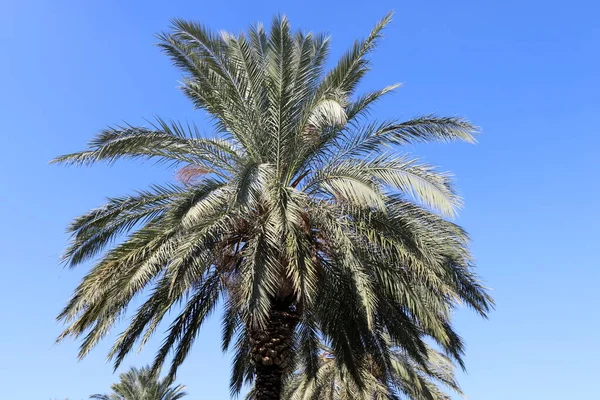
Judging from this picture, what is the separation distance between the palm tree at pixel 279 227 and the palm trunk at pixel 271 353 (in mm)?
26

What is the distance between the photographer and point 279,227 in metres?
10.7

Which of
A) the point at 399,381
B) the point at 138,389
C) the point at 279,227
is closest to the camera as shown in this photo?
the point at 279,227

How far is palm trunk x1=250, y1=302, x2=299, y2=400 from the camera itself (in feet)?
38.5

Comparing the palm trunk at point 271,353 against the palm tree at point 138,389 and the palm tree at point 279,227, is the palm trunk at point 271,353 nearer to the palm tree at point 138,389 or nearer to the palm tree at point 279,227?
the palm tree at point 279,227

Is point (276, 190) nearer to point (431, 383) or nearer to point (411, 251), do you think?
point (411, 251)

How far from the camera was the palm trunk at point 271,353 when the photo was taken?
11727 millimetres

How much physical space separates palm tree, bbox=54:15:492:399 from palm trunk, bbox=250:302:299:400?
3cm

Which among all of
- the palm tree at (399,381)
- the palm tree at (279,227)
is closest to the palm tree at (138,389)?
the palm tree at (399,381)

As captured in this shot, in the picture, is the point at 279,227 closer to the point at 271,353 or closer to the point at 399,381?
the point at 271,353

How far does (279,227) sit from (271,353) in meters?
2.55

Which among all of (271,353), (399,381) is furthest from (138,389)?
(271,353)

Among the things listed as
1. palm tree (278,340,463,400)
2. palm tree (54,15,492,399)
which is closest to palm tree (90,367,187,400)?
palm tree (278,340,463,400)

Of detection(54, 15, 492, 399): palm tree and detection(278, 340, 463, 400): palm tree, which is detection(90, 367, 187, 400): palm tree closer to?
detection(278, 340, 463, 400): palm tree

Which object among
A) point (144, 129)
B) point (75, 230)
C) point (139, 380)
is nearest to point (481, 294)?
point (144, 129)
